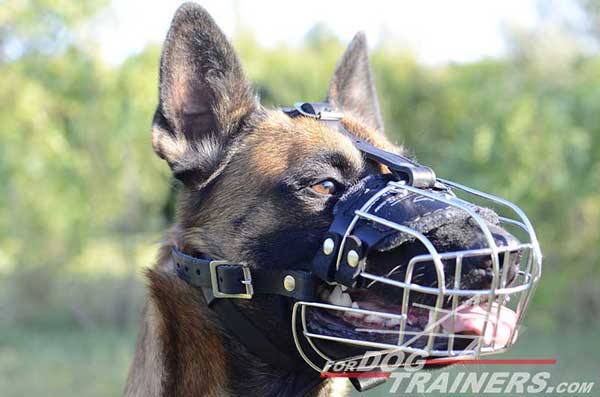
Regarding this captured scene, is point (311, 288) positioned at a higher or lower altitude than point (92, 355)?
higher

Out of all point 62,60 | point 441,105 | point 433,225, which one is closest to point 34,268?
point 62,60

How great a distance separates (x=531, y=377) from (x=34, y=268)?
942 cm

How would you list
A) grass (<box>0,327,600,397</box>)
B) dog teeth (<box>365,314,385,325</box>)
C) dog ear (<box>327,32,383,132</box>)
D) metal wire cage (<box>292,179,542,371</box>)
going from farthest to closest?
1. grass (<box>0,327,600,397</box>)
2. dog ear (<box>327,32,383,132</box>)
3. dog teeth (<box>365,314,385,325</box>)
4. metal wire cage (<box>292,179,542,371</box>)

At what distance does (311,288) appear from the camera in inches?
101

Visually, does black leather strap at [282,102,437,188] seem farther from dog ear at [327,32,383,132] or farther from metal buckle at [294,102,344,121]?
dog ear at [327,32,383,132]

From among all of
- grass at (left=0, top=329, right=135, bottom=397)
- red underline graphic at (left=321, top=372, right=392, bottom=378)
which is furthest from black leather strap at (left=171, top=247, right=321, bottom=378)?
grass at (left=0, top=329, right=135, bottom=397)

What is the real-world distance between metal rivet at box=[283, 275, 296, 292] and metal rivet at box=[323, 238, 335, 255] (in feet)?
0.65

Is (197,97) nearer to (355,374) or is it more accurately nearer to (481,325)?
(355,374)

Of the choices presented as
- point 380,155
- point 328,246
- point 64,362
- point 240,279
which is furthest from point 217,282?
point 64,362

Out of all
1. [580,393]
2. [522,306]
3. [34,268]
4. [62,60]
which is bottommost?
[34,268]

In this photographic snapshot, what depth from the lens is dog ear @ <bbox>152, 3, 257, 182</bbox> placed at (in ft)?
9.95

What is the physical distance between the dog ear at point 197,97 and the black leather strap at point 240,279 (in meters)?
0.42

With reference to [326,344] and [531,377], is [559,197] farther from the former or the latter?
[326,344]

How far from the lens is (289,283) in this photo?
2.62 m
